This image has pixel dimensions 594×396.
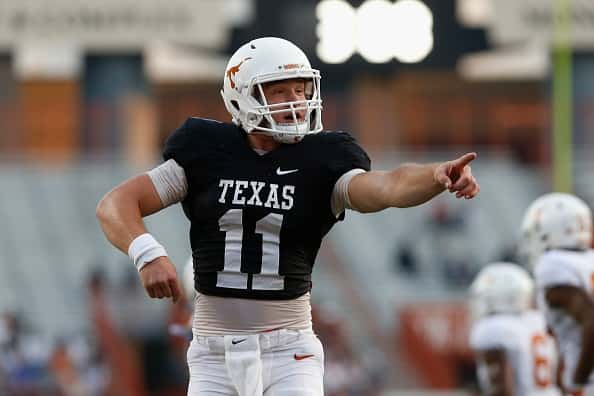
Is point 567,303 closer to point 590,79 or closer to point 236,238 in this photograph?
point 236,238

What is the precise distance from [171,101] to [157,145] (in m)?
1.76

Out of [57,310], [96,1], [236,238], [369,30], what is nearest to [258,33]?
[369,30]

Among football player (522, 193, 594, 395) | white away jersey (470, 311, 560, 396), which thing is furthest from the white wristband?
white away jersey (470, 311, 560, 396)

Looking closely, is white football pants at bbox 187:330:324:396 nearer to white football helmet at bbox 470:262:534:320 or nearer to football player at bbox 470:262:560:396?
football player at bbox 470:262:560:396

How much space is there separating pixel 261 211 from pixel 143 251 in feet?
1.38

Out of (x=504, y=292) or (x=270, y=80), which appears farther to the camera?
(x=504, y=292)

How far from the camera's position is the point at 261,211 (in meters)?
4.53

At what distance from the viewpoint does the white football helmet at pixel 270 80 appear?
454 cm

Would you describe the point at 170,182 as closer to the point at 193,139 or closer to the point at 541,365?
the point at 193,139

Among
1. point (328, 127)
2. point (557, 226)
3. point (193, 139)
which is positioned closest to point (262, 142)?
point (193, 139)

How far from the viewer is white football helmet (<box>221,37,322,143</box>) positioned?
14.9 ft

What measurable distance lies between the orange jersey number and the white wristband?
3067 millimetres

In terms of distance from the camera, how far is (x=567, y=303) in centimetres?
568

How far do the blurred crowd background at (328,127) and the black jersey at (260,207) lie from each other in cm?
996
